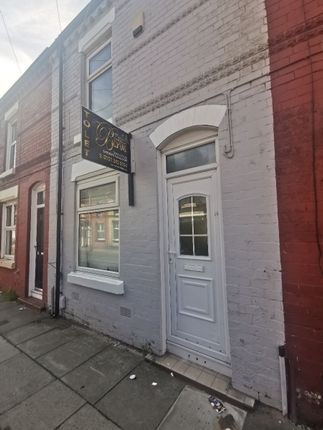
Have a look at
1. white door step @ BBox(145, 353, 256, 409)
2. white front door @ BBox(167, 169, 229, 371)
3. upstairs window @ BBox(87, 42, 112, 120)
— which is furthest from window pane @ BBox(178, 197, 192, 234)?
upstairs window @ BBox(87, 42, 112, 120)

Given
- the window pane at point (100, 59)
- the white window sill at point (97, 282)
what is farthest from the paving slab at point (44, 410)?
the window pane at point (100, 59)

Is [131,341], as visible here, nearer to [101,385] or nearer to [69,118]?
[101,385]

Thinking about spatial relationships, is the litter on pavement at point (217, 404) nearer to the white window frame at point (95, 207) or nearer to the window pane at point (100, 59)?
the white window frame at point (95, 207)

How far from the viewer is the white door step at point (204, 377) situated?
2398 millimetres

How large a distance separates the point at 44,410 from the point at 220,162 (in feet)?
10.9

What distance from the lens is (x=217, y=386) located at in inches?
102

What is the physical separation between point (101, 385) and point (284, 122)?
3.60 metres

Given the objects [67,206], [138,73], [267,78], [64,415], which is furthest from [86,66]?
[64,415]

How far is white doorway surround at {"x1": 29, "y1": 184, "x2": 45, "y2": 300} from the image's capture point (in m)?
5.98

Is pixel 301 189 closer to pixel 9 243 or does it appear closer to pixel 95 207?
pixel 95 207

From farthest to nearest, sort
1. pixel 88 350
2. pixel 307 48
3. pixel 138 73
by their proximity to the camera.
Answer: pixel 138 73, pixel 88 350, pixel 307 48

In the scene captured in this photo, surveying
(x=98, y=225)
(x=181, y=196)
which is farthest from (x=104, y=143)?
(x=98, y=225)

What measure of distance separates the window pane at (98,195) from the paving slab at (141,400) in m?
2.74

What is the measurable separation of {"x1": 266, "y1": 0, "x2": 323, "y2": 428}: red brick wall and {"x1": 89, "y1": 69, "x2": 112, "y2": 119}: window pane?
3.21 m
